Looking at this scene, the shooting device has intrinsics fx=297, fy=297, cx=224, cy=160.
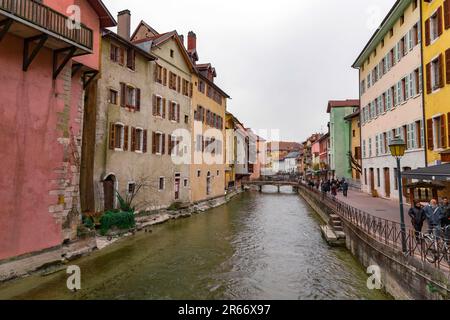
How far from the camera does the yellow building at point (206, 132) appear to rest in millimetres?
30219

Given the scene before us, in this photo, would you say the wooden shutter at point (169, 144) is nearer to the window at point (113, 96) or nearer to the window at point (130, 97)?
the window at point (130, 97)

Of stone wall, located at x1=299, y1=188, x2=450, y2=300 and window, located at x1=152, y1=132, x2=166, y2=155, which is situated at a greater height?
window, located at x1=152, y1=132, x2=166, y2=155

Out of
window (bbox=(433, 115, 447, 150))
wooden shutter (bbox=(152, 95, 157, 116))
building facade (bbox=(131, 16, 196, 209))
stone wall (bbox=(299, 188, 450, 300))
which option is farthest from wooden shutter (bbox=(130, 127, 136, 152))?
window (bbox=(433, 115, 447, 150))

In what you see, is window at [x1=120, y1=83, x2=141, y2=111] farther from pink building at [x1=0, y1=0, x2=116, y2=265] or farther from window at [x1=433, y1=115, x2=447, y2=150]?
window at [x1=433, y1=115, x2=447, y2=150]

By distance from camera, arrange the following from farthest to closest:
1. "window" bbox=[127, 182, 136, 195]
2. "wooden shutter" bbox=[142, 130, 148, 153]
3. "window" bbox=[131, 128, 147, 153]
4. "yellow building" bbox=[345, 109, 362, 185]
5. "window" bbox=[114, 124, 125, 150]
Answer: "yellow building" bbox=[345, 109, 362, 185]
"wooden shutter" bbox=[142, 130, 148, 153]
"window" bbox=[131, 128, 147, 153]
"window" bbox=[127, 182, 136, 195]
"window" bbox=[114, 124, 125, 150]

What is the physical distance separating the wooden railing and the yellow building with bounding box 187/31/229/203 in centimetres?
1717

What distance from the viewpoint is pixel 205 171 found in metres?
33.0

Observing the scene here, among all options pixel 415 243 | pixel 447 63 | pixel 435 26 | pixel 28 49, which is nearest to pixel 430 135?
pixel 447 63

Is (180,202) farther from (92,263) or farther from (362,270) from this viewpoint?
(362,270)

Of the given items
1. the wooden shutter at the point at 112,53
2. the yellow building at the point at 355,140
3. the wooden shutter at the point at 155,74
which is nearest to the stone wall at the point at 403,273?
the wooden shutter at the point at 112,53

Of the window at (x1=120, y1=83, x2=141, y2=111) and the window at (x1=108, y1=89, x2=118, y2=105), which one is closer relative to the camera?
the window at (x1=108, y1=89, x2=118, y2=105)

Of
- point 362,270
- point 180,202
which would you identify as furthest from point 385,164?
point 180,202

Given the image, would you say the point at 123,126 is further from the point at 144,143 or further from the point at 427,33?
the point at 427,33

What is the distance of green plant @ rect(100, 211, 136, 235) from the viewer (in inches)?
645
